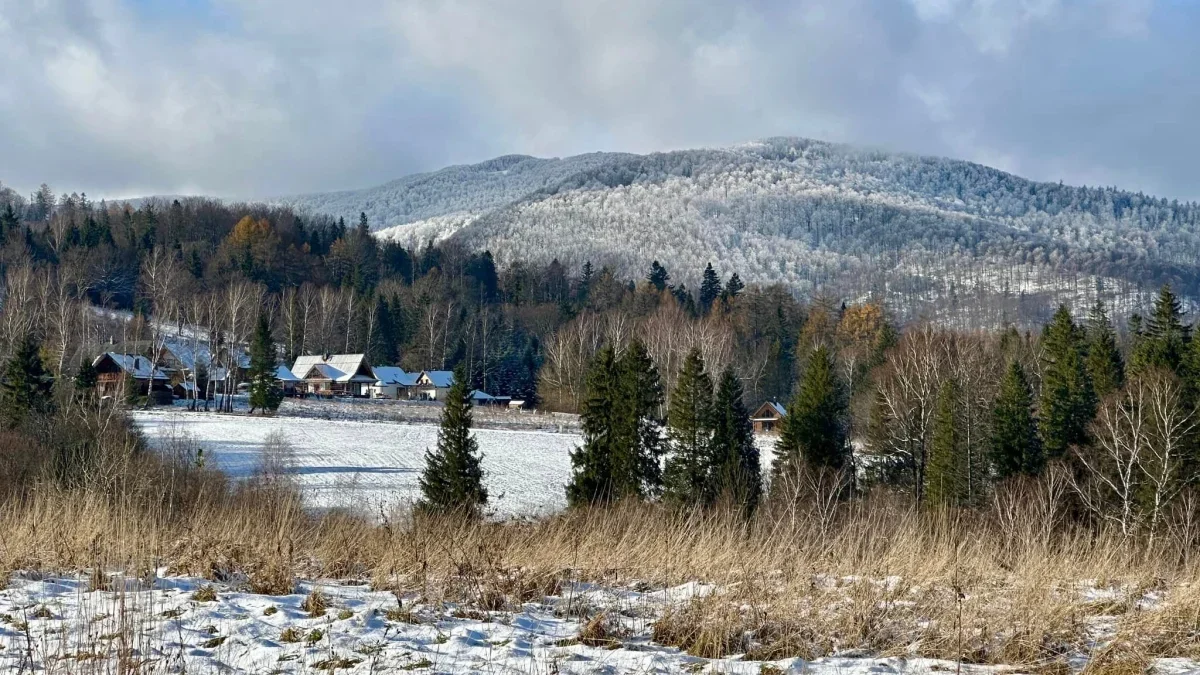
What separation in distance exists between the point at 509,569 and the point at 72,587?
10.2 ft

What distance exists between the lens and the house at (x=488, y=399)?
83494mm

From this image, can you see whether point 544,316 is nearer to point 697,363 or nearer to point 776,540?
point 697,363

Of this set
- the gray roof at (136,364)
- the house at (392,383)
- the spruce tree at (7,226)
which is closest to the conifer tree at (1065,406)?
the gray roof at (136,364)

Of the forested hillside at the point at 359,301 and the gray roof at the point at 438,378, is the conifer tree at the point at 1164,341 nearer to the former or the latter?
the forested hillside at the point at 359,301

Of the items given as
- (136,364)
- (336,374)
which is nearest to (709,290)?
(336,374)

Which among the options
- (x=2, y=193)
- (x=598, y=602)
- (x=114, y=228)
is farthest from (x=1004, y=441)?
(x=2, y=193)

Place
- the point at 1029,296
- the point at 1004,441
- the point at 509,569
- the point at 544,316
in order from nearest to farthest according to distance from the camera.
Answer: the point at 509,569
the point at 1004,441
the point at 544,316
the point at 1029,296

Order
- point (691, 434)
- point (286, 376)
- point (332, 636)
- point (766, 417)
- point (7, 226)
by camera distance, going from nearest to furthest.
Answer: point (332, 636), point (691, 434), point (766, 417), point (286, 376), point (7, 226)

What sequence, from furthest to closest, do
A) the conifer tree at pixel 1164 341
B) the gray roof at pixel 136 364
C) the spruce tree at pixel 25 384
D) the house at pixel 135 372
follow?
1. the gray roof at pixel 136 364
2. the house at pixel 135 372
3. the conifer tree at pixel 1164 341
4. the spruce tree at pixel 25 384

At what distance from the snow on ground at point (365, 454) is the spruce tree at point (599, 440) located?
156cm

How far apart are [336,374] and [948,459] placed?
209 feet

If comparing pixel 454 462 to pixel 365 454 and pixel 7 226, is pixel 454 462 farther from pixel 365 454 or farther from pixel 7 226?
pixel 7 226

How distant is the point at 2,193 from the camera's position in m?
148

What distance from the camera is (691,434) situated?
115ft
